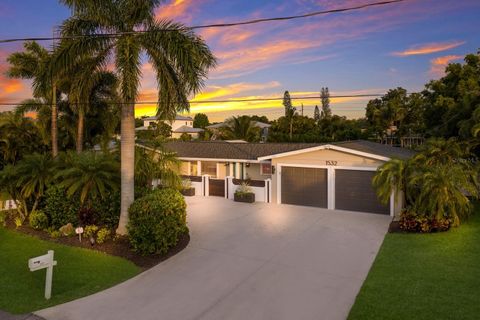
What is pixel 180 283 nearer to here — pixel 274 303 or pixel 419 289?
pixel 274 303

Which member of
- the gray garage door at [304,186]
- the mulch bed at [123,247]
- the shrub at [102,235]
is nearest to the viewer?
the mulch bed at [123,247]

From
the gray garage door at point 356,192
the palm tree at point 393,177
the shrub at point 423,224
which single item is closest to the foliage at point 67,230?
the gray garage door at point 356,192

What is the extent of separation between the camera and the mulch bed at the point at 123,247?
9.91 meters

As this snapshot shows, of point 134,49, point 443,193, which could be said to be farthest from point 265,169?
point 134,49

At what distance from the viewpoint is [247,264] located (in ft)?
31.4

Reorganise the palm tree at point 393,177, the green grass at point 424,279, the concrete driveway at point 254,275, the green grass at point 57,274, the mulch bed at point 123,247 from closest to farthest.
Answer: the green grass at point 424,279, the concrete driveway at point 254,275, the green grass at point 57,274, the mulch bed at point 123,247, the palm tree at point 393,177

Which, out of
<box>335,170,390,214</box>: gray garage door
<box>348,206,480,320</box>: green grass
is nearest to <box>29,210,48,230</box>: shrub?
<box>348,206,480,320</box>: green grass

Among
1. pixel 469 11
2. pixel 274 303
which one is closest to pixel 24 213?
pixel 274 303

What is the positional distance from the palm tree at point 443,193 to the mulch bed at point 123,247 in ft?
26.5

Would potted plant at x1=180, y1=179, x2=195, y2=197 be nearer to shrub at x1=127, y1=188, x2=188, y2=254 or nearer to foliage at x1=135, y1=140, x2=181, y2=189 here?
foliage at x1=135, y1=140, x2=181, y2=189

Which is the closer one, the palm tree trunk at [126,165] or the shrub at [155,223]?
the shrub at [155,223]

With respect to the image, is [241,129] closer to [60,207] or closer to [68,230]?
[60,207]

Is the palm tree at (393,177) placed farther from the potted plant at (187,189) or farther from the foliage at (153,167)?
the potted plant at (187,189)

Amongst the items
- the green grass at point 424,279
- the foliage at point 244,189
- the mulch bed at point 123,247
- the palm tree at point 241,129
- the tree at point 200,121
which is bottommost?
the mulch bed at point 123,247
